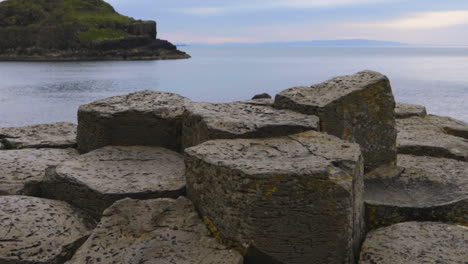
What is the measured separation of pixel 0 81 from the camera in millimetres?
59000

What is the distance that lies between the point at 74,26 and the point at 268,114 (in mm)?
98407

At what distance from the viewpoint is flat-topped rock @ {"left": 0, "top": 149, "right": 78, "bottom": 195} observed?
4.35 metres

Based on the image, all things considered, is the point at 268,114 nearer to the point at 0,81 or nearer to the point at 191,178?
the point at 191,178

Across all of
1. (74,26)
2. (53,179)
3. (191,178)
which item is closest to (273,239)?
(191,178)

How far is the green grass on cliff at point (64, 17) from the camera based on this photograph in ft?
315

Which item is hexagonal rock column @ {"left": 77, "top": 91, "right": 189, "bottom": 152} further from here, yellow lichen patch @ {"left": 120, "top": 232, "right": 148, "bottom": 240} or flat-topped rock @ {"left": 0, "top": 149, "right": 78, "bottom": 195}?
yellow lichen patch @ {"left": 120, "top": 232, "right": 148, "bottom": 240}

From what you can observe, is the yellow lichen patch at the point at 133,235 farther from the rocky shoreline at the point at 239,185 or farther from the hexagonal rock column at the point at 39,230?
the hexagonal rock column at the point at 39,230

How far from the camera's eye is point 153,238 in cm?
344

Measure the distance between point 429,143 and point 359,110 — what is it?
1.37m

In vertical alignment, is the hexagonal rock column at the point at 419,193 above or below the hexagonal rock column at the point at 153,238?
above

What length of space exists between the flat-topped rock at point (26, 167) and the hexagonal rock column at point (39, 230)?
10.8 inches

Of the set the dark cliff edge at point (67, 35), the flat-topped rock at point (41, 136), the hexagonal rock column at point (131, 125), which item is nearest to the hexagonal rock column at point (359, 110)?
the hexagonal rock column at point (131, 125)

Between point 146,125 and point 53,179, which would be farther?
point 146,125

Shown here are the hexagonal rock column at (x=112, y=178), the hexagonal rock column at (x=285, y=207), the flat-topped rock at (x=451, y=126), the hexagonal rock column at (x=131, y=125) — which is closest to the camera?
the hexagonal rock column at (x=285, y=207)
